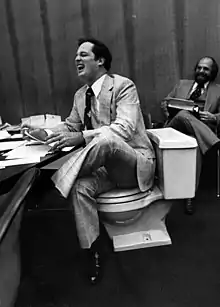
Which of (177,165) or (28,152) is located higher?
(28,152)

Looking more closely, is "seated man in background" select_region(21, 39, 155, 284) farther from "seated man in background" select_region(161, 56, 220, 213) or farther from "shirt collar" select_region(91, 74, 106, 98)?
"seated man in background" select_region(161, 56, 220, 213)

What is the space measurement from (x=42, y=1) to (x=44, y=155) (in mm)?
1546

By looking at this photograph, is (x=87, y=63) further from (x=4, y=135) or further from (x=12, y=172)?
(x=12, y=172)

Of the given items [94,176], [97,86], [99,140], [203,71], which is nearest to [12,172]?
[99,140]

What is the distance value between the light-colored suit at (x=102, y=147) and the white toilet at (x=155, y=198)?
0.06m

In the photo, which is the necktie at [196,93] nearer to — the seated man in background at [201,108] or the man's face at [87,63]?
the seated man in background at [201,108]

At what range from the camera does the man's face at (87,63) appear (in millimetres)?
1609

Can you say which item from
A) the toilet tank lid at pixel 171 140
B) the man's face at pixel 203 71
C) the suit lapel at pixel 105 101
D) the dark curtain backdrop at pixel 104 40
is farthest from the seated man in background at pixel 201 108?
the suit lapel at pixel 105 101

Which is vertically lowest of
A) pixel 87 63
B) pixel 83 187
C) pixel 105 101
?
pixel 83 187

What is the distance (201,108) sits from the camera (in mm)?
2174

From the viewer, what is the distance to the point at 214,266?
1.48m

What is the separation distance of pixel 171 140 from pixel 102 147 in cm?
41

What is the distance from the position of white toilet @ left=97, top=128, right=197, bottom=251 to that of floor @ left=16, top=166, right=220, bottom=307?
76 millimetres

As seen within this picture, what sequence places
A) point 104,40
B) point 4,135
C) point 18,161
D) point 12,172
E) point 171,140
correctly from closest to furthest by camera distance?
point 12,172 → point 18,161 → point 171,140 → point 4,135 → point 104,40
